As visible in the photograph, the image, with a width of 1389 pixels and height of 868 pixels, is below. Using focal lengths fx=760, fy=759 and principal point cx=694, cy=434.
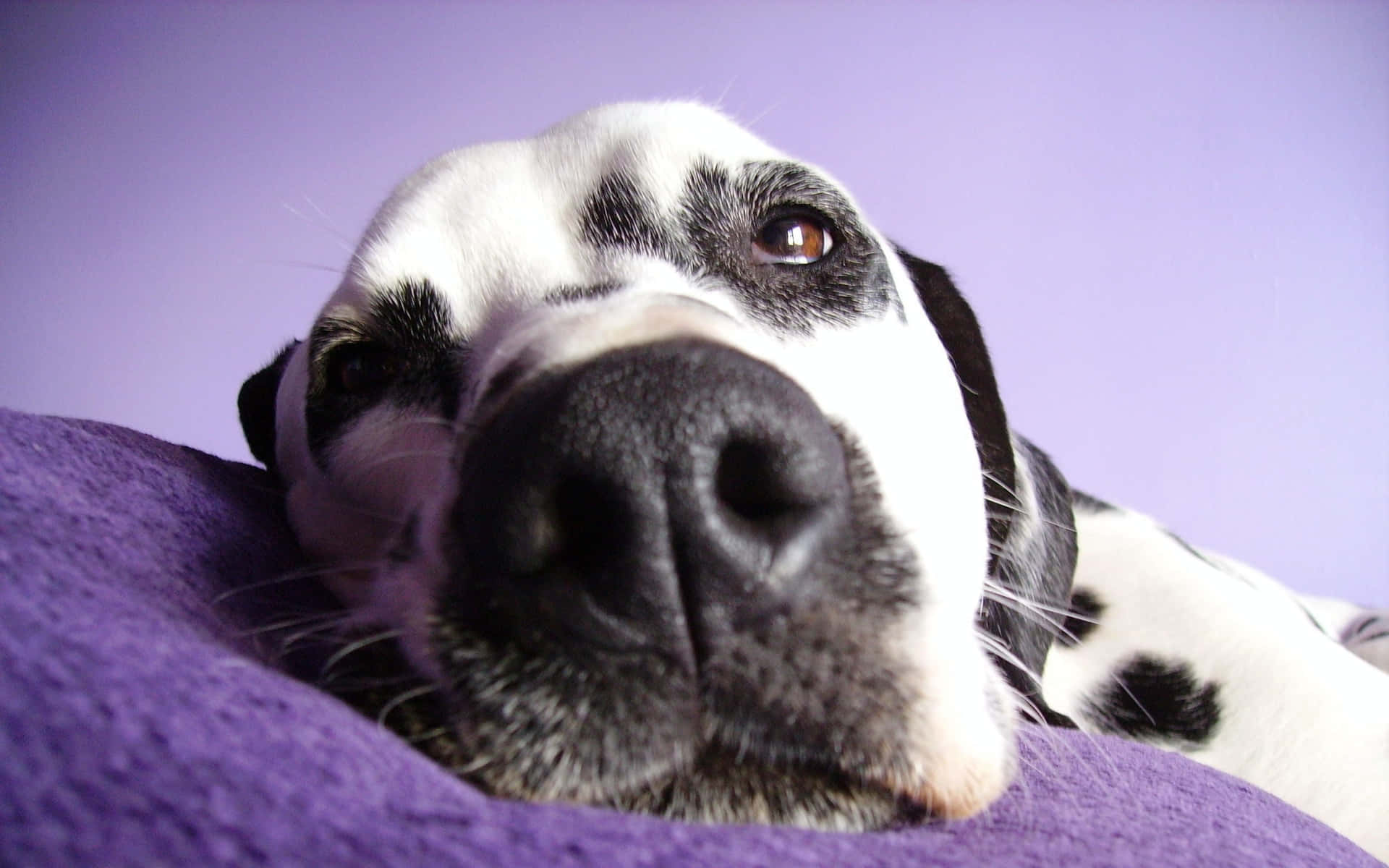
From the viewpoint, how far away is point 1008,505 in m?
1.86

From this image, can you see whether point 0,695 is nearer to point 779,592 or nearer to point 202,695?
point 202,695

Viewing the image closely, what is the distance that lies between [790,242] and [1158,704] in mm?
1635

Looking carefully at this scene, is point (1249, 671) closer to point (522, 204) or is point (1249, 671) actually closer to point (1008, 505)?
point (1008, 505)

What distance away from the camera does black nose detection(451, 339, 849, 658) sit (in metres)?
0.70

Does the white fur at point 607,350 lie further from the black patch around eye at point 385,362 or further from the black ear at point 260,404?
the black ear at point 260,404

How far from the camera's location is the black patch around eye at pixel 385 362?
145 cm

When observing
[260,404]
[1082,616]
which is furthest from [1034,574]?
[260,404]

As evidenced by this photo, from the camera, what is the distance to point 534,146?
1725 mm

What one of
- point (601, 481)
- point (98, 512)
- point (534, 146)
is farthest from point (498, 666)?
point (534, 146)

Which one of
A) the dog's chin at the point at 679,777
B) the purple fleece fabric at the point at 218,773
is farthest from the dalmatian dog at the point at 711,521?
the purple fleece fabric at the point at 218,773

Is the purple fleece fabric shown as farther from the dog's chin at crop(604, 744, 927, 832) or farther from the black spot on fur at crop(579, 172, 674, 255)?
the black spot on fur at crop(579, 172, 674, 255)

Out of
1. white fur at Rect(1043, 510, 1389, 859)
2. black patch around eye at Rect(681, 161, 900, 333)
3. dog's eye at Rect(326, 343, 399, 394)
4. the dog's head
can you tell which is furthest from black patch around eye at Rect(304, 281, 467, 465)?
white fur at Rect(1043, 510, 1389, 859)

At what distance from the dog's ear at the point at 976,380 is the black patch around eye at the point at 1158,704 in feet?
2.09

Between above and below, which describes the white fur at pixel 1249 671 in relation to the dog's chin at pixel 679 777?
above
